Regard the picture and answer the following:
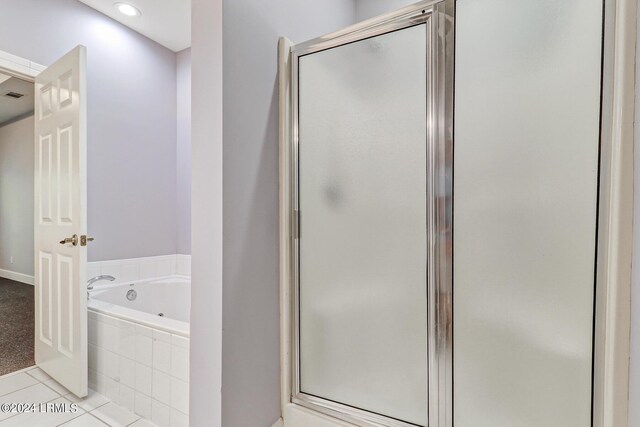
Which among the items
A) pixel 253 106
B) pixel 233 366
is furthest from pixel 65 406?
pixel 253 106

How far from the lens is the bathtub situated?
1.58 metres

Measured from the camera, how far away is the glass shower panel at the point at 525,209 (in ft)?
3.14

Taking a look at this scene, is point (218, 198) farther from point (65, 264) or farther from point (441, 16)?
point (65, 264)

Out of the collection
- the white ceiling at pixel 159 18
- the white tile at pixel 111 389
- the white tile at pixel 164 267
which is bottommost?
the white tile at pixel 111 389

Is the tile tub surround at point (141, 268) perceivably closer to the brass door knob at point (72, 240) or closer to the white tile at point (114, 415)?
the brass door knob at point (72, 240)

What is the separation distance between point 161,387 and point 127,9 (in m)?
2.65

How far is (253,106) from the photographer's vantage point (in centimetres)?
129

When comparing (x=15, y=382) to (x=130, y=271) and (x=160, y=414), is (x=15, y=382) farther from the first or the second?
(x=160, y=414)

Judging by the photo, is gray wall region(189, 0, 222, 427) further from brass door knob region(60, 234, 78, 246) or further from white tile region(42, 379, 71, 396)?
white tile region(42, 379, 71, 396)

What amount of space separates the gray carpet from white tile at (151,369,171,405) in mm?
1380

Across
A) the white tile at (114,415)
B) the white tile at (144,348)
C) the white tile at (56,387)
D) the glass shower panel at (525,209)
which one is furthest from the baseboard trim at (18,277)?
the glass shower panel at (525,209)

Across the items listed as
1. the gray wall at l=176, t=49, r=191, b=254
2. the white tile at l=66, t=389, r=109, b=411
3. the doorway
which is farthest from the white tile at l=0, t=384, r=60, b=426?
the doorway

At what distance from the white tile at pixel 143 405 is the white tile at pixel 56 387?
595mm

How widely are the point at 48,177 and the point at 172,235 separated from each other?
3.62 ft
